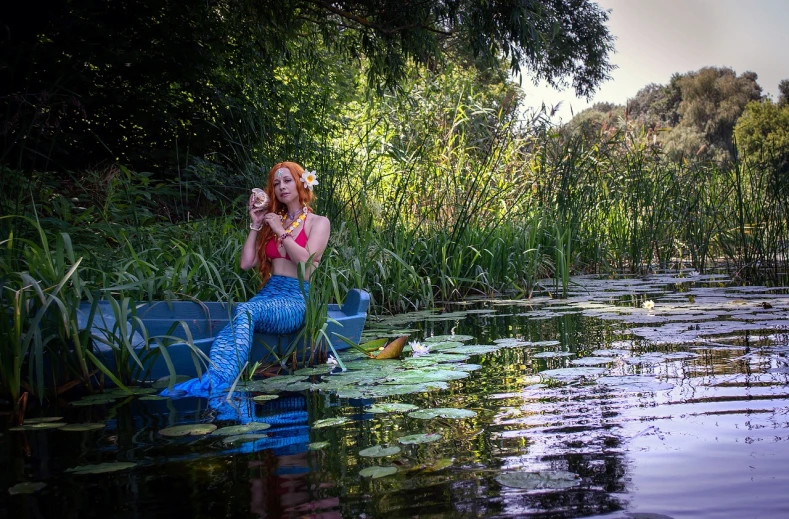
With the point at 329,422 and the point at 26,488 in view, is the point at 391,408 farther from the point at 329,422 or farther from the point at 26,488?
the point at 26,488

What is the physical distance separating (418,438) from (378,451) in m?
0.16

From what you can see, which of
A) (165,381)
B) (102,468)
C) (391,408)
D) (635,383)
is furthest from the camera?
(165,381)

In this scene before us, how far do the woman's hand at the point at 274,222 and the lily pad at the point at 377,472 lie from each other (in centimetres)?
200

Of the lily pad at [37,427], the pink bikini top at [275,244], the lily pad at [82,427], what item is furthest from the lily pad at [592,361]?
the lily pad at [37,427]

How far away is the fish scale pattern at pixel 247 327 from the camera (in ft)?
9.60

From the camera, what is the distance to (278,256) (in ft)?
12.4

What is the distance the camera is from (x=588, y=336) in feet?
12.6

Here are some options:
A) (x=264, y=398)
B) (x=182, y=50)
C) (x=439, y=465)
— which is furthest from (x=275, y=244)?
(x=182, y=50)

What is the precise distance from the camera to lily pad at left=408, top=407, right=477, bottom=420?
2293mm

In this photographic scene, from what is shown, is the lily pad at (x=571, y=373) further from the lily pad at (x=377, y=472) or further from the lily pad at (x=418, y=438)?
the lily pad at (x=377, y=472)

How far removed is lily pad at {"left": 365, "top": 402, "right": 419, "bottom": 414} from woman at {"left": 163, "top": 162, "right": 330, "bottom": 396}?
2.61 ft

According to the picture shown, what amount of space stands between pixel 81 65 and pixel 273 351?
14.1 feet

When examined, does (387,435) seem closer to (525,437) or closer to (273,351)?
(525,437)

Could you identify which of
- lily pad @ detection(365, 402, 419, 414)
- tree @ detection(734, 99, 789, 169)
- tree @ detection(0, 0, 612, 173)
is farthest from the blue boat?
tree @ detection(734, 99, 789, 169)
